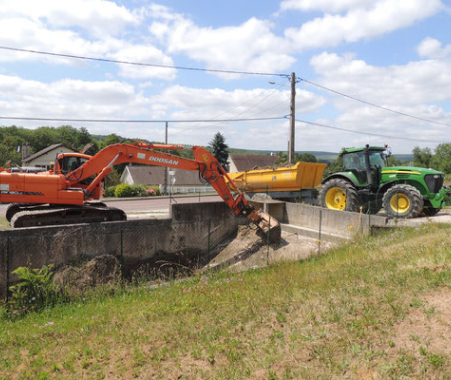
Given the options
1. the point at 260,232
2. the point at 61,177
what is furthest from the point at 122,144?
the point at 260,232

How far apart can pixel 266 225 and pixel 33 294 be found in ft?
24.8

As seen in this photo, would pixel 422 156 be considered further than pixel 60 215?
Yes

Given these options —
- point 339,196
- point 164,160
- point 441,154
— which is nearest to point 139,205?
point 164,160

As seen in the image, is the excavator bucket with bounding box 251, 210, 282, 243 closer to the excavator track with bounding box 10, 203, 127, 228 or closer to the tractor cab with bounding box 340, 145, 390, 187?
the tractor cab with bounding box 340, 145, 390, 187

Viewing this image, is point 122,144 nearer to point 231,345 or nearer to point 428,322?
point 231,345

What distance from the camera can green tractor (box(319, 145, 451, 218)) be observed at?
12.4 m

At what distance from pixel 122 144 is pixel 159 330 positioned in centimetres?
646

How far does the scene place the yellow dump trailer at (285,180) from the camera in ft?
50.8

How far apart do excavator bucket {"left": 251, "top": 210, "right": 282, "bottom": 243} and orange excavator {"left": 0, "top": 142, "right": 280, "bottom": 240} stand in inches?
15.1

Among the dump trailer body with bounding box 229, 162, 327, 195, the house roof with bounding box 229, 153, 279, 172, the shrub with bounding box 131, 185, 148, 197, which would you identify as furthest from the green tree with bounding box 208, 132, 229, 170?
the dump trailer body with bounding box 229, 162, 327, 195

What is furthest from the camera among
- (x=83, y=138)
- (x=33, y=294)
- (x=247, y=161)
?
(x=83, y=138)

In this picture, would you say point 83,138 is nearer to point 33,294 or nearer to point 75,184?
point 75,184

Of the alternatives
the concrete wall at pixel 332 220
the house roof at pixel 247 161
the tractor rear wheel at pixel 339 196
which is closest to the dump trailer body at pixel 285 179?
the concrete wall at pixel 332 220

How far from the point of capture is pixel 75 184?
10.6m
